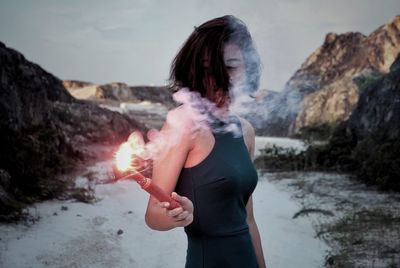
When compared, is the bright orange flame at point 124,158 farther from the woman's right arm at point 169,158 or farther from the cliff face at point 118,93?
the cliff face at point 118,93

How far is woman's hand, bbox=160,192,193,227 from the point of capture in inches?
46.1

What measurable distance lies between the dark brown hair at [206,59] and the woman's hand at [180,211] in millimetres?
705

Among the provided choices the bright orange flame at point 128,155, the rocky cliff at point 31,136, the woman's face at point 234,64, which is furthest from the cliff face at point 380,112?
the bright orange flame at point 128,155

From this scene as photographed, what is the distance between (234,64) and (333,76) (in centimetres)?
3677

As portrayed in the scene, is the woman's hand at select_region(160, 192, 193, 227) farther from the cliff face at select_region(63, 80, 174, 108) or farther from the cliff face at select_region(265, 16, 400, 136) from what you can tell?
the cliff face at select_region(63, 80, 174, 108)

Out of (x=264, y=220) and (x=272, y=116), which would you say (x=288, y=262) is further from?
(x=272, y=116)

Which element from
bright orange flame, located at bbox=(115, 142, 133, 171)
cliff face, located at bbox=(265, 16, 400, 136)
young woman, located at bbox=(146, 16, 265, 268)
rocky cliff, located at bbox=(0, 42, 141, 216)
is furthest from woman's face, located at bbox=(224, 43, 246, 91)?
cliff face, located at bbox=(265, 16, 400, 136)

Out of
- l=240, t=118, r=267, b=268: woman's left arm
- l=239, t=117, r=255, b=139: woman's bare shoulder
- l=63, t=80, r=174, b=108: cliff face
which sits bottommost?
l=240, t=118, r=267, b=268: woman's left arm

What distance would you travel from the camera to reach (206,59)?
5.81 feet

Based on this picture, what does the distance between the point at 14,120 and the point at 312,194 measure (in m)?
5.59

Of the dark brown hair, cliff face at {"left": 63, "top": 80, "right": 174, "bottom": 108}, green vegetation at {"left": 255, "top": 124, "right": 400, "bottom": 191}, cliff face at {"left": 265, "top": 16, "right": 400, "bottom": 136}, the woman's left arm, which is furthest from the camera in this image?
cliff face at {"left": 63, "top": 80, "right": 174, "bottom": 108}

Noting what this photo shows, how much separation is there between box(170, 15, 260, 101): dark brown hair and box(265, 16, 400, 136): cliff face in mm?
24393

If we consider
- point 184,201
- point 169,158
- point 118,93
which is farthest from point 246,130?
point 118,93

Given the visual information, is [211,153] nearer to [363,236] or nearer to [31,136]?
[363,236]
